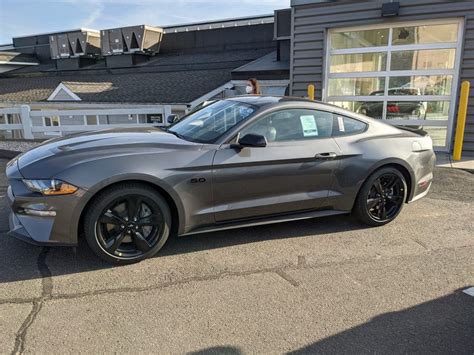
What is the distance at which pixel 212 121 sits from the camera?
13.6ft

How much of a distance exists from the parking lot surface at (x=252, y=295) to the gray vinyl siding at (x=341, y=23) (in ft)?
17.8

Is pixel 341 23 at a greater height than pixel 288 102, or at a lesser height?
greater

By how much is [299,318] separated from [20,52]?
34.8 meters

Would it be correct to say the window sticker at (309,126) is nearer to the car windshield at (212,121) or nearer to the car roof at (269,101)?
the car roof at (269,101)

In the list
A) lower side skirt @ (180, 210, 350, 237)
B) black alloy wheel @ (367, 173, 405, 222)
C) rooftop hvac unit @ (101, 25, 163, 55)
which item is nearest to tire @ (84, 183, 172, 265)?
lower side skirt @ (180, 210, 350, 237)

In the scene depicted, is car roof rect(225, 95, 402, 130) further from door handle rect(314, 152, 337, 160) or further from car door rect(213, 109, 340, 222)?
door handle rect(314, 152, 337, 160)

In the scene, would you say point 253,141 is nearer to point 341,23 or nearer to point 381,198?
point 381,198

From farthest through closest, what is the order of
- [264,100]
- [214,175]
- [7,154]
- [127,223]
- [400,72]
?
[400,72] → [7,154] → [264,100] → [214,175] → [127,223]

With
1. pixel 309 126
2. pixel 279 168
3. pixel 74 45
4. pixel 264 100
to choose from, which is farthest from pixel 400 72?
pixel 74 45

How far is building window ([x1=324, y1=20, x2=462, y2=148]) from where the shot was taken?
8438 mm

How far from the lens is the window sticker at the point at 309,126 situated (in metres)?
4.12

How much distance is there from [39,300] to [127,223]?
89 cm

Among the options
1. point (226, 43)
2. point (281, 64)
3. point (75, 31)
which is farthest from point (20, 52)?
point (281, 64)

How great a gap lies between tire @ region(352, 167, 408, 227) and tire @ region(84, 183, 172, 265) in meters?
2.21
